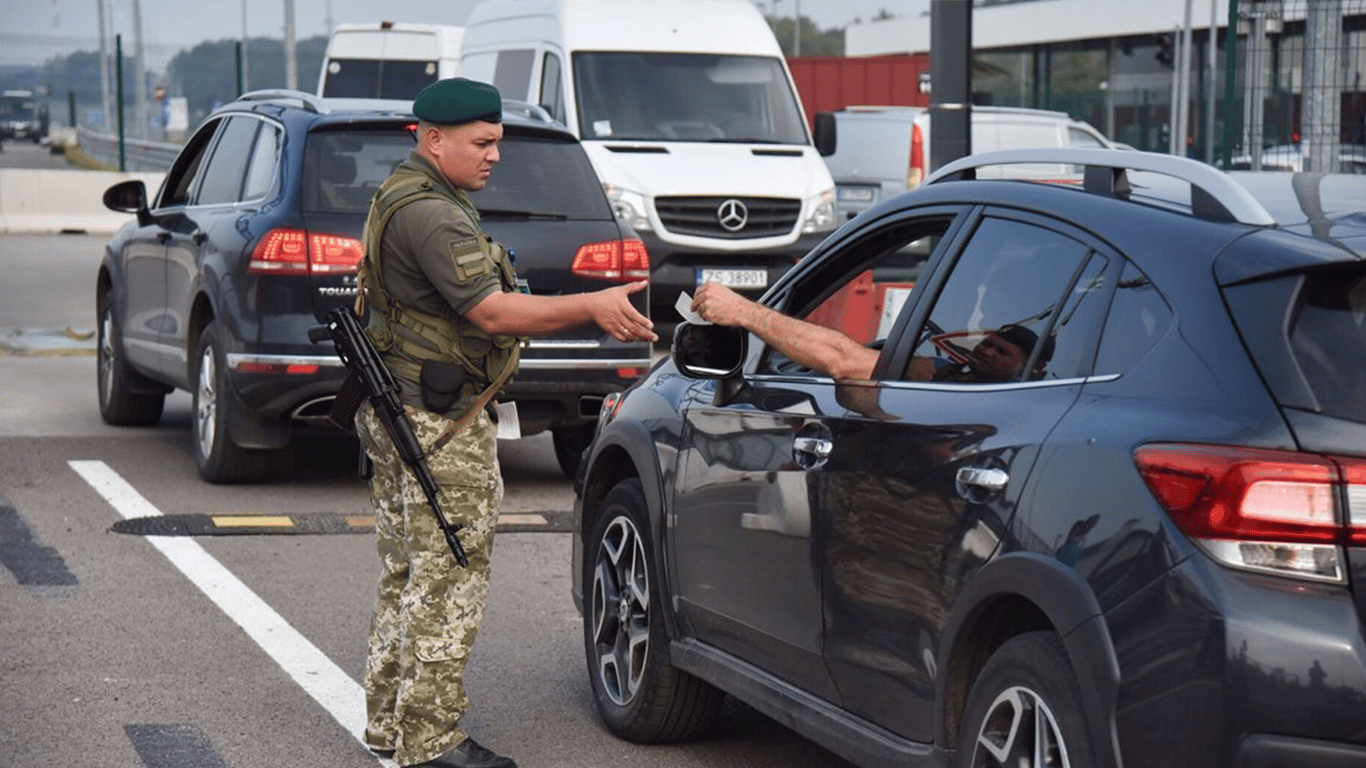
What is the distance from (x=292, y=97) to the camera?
36.0 ft

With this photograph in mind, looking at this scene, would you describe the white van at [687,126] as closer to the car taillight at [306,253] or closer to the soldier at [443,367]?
the car taillight at [306,253]

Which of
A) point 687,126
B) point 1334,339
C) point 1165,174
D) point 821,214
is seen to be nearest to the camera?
point 1334,339

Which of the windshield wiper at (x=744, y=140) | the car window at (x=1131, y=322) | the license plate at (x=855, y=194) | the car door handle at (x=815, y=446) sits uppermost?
the windshield wiper at (x=744, y=140)

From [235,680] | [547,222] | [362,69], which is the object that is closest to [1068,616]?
[235,680]

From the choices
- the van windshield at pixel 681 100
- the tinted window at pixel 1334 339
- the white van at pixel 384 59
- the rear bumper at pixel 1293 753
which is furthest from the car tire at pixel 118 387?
the white van at pixel 384 59

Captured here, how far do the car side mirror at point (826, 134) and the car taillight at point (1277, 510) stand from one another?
14430 millimetres

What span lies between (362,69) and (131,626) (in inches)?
961

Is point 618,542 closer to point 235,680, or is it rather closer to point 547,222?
point 235,680

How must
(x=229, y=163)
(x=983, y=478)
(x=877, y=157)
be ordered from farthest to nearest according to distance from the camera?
(x=877, y=157), (x=229, y=163), (x=983, y=478)

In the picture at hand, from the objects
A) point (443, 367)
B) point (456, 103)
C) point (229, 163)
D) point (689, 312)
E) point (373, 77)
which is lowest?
point (443, 367)

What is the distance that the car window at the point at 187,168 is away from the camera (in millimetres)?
11688

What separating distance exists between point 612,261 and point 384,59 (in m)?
21.7

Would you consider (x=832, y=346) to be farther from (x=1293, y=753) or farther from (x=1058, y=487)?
(x=1293, y=753)

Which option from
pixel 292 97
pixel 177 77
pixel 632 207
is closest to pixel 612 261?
pixel 292 97
